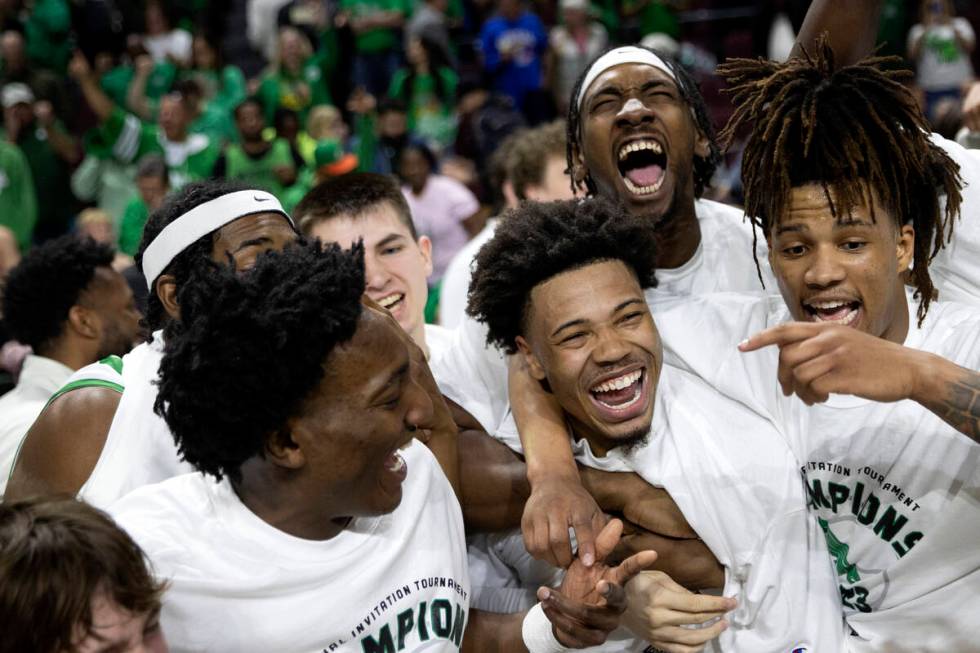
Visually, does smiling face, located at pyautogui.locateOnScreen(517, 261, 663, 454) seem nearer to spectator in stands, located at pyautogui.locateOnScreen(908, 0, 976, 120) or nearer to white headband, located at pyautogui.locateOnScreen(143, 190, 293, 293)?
white headband, located at pyautogui.locateOnScreen(143, 190, 293, 293)

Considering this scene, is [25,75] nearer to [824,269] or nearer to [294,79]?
[294,79]

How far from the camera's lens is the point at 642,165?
13.3 ft

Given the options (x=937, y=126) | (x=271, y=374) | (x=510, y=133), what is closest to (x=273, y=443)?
(x=271, y=374)

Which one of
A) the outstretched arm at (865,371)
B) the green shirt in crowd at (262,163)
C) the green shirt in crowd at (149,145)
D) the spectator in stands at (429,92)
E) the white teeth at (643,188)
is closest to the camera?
the outstretched arm at (865,371)

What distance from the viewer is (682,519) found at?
10.6 feet

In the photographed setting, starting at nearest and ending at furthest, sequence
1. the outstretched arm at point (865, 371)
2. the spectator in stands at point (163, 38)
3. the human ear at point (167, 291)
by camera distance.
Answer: the outstretched arm at point (865, 371), the human ear at point (167, 291), the spectator in stands at point (163, 38)

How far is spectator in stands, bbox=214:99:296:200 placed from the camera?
9.83 meters

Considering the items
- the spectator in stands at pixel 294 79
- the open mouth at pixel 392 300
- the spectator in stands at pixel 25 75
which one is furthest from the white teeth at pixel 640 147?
the spectator in stands at pixel 25 75

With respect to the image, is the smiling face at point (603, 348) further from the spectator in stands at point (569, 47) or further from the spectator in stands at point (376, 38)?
the spectator in stands at point (376, 38)

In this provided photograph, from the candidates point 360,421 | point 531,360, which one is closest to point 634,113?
point 531,360

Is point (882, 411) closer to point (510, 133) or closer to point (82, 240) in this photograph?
point (82, 240)

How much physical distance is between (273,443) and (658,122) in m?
1.88

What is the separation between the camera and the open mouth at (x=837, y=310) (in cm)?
315

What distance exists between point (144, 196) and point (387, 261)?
5905mm
